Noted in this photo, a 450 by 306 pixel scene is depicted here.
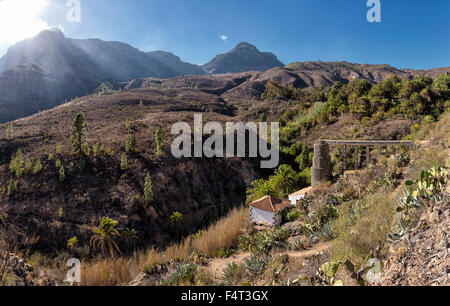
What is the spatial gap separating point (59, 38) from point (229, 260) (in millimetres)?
166707

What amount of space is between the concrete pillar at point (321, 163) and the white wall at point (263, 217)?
366 centimetres

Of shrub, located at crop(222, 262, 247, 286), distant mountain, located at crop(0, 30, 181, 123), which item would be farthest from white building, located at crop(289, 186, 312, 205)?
distant mountain, located at crop(0, 30, 181, 123)

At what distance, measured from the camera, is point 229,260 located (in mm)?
7883

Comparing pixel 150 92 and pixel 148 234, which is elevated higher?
pixel 150 92

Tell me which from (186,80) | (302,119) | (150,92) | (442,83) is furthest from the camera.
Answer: (186,80)

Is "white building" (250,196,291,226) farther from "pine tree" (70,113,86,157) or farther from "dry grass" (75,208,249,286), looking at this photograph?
"pine tree" (70,113,86,157)

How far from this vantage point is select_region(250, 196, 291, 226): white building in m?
12.5

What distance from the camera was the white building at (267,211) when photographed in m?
12.5

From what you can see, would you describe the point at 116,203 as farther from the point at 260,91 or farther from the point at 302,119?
the point at 260,91

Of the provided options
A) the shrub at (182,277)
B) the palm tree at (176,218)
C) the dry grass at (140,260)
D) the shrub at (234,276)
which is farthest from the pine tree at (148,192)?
the shrub at (234,276)

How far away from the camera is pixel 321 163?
539 inches

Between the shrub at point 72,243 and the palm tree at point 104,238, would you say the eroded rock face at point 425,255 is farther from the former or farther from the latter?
the shrub at point 72,243

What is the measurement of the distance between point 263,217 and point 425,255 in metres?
10.2
